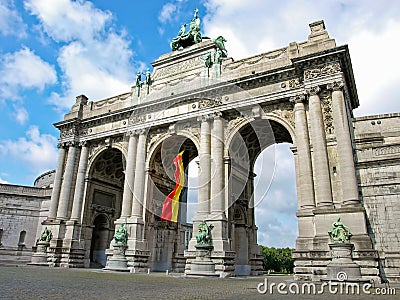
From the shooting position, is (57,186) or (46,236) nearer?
(46,236)

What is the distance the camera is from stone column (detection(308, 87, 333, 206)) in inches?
747

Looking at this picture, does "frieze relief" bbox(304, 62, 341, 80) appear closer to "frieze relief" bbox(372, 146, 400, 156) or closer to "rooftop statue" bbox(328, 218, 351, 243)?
"frieze relief" bbox(372, 146, 400, 156)

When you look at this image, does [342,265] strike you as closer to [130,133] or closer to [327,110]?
[327,110]

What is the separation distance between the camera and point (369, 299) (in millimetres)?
8602

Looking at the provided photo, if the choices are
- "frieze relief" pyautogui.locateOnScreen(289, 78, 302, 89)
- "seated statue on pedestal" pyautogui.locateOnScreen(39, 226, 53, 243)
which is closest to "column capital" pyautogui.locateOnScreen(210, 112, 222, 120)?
"frieze relief" pyautogui.locateOnScreen(289, 78, 302, 89)

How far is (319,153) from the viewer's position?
65.0 ft

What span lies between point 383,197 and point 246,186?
11.4 meters

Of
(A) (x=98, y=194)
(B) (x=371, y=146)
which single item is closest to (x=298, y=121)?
(B) (x=371, y=146)

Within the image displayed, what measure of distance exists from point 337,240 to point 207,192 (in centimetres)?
965

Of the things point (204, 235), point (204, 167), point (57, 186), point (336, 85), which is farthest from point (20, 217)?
point (336, 85)

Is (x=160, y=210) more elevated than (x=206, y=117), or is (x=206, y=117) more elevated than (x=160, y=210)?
(x=206, y=117)

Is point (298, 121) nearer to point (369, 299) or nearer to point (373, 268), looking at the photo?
point (373, 268)

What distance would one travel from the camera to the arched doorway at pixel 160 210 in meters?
27.5

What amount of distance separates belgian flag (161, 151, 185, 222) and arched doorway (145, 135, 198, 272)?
0.47 m
